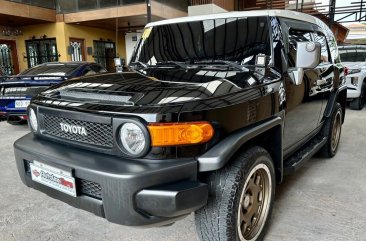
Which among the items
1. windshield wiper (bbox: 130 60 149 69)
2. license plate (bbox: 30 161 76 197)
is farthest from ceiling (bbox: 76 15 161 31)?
license plate (bbox: 30 161 76 197)

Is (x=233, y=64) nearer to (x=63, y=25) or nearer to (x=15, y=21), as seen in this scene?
(x=63, y=25)

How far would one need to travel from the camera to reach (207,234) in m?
1.87

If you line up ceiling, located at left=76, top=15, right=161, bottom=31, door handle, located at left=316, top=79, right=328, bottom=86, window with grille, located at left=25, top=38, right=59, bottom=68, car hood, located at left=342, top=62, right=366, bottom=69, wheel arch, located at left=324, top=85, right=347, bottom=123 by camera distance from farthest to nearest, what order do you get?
1. window with grille, located at left=25, top=38, right=59, bottom=68
2. ceiling, located at left=76, top=15, right=161, bottom=31
3. car hood, located at left=342, top=62, right=366, bottom=69
4. wheel arch, located at left=324, top=85, right=347, bottom=123
5. door handle, located at left=316, top=79, right=328, bottom=86

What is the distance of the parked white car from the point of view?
7.13 m

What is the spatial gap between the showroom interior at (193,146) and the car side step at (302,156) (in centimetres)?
2

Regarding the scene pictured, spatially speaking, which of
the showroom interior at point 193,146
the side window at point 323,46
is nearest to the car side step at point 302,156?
the showroom interior at point 193,146

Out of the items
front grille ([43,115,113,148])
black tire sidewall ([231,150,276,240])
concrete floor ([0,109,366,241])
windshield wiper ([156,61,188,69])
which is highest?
windshield wiper ([156,61,188,69])

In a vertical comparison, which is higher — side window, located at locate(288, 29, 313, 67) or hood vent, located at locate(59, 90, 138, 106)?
side window, located at locate(288, 29, 313, 67)

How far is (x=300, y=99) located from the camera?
9.05 ft

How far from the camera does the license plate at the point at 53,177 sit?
179cm

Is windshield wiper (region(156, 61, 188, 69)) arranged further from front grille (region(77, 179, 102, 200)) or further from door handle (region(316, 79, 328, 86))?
door handle (region(316, 79, 328, 86))

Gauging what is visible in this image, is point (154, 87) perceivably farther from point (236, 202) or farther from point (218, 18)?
point (218, 18)

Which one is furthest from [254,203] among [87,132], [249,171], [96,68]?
[96,68]

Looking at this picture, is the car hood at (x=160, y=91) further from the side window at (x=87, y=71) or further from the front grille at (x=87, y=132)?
the side window at (x=87, y=71)
